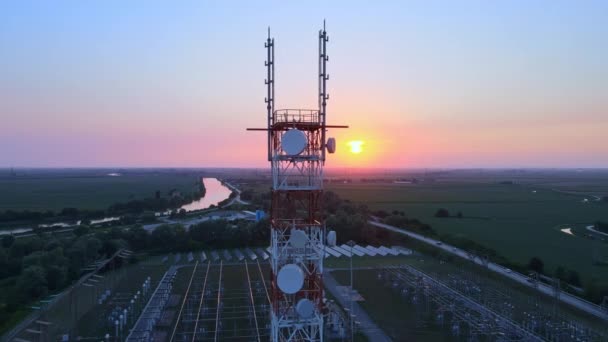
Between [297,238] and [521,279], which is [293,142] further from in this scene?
[521,279]

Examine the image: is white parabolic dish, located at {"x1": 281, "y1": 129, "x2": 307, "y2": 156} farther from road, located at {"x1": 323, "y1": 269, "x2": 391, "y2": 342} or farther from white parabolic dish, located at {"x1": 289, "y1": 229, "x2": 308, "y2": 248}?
road, located at {"x1": 323, "y1": 269, "x2": 391, "y2": 342}

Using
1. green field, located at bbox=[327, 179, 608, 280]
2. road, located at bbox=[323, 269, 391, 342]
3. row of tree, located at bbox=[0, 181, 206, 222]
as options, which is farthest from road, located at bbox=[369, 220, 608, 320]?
row of tree, located at bbox=[0, 181, 206, 222]

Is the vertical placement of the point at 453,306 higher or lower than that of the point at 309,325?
lower

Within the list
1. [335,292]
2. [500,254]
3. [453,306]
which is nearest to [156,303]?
[335,292]

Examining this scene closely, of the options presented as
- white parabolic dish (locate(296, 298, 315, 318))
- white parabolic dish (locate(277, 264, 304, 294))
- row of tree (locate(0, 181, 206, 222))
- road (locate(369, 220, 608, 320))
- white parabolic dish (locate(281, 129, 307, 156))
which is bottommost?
road (locate(369, 220, 608, 320))

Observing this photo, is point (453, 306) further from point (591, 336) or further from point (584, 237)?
point (584, 237)

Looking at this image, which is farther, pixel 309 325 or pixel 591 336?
pixel 591 336

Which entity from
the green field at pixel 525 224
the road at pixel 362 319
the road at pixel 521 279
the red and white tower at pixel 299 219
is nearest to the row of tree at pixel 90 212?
the green field at pixel 525 224

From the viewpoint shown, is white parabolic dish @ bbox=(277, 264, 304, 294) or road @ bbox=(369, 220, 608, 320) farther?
road @ bbox=(369, 220, 608, 320)
